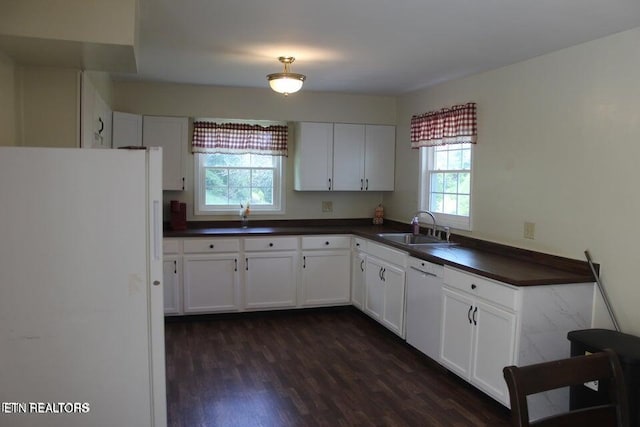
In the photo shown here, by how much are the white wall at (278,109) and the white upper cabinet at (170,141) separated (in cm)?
9

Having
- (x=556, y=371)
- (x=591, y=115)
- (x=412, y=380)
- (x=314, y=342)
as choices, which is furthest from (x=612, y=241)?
(x=314, y=342)

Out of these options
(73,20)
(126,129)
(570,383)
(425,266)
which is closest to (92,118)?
(73,20)

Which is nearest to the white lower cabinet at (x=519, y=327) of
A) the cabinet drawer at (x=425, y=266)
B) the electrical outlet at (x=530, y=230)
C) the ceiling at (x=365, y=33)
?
the cabinet drawer at (x=425, y=266)

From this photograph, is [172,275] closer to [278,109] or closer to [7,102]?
[278,109]

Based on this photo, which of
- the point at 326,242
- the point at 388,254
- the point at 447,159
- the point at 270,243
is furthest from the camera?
the point at 326,242

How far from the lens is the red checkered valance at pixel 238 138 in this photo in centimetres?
515

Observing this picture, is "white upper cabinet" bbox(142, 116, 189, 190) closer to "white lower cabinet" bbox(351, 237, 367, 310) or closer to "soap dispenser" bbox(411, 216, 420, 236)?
"white lower cabinet" bbox(351, 237, 367, 310)

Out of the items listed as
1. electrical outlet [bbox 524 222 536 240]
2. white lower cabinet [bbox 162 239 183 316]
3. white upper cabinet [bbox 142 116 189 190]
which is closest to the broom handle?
electrical outlet [bbox 524 222 536 240]

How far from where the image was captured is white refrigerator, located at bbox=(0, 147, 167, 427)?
81.0 inches

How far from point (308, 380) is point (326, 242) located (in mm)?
1816

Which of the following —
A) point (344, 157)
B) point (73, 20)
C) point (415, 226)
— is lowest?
point (415, 226)

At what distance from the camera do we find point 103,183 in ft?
6.95

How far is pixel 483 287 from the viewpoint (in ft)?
10.1

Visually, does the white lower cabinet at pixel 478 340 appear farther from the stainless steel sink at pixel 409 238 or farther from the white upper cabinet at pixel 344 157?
the white upper cabinet at pixel 344 157
